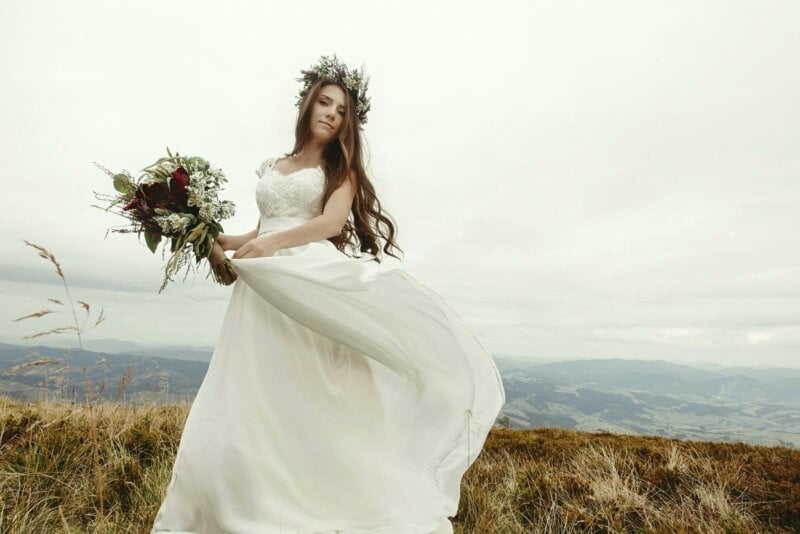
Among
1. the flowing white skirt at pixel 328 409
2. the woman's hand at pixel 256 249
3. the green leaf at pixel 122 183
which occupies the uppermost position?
the green leaf at pixel 122 183

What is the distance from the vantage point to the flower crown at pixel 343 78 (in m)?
4.37

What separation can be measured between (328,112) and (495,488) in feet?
13.6

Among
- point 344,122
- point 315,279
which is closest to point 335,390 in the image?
point 315,279

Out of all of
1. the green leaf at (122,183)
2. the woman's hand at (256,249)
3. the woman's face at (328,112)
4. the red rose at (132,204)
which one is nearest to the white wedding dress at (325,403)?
the woman's hand at (256,249)

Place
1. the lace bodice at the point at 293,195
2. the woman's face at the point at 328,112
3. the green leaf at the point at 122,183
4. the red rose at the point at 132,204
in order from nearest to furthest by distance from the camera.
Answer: the red rose at the point at 132,204 < the green leaf at the point at 122,183 < the lace bodice at the point at 293,195 < the woman's face at the point at 328,112

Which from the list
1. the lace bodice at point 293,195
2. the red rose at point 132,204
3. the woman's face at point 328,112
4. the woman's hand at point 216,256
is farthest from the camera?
the woman's face at point 328,112

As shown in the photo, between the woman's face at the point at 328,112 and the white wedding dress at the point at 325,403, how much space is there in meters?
0.46

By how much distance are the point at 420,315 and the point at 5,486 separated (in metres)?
3.79

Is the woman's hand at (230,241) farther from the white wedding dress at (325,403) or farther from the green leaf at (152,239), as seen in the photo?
the green leaf at (152,239)

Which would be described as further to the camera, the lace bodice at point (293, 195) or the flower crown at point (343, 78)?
the flower crown at point (343, 78)

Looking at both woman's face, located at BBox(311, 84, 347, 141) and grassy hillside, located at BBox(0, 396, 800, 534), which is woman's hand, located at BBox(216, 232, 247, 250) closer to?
woman's face, located at BBox(311, 84, 347, 141)

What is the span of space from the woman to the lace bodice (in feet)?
0.04

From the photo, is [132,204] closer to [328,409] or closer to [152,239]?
[152,239]

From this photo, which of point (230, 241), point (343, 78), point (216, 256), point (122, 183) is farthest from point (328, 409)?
point (343, 78)
